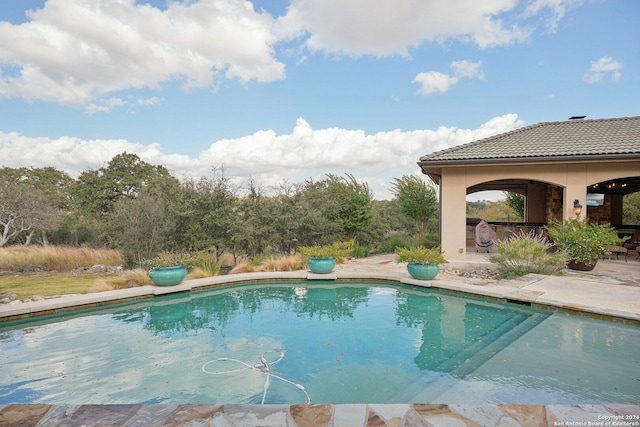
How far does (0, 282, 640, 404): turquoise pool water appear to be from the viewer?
372 cm

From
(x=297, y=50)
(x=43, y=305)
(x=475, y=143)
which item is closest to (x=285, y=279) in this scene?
(x=43, y=305)

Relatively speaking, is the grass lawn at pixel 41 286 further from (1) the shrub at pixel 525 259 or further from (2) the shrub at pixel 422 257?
(1) the shrub at pixel 525 259

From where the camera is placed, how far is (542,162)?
33.6 ft

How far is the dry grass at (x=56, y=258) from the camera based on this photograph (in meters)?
11.7

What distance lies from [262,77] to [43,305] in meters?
10.8

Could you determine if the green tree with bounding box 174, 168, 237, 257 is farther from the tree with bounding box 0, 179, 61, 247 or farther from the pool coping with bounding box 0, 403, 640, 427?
the pool coping with bounding box 0, 403, 640, 427

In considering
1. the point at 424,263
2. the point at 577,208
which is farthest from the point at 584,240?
the point at 424,263

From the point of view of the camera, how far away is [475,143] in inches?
477

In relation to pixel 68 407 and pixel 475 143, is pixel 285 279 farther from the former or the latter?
pixel 475 143

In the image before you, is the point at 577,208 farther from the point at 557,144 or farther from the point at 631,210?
the point at 631,210

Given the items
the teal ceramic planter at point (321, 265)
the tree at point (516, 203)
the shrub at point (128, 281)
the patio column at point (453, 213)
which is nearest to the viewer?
the shrub at point (128, 281)

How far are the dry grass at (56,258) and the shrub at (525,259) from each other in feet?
Answer: 41.1

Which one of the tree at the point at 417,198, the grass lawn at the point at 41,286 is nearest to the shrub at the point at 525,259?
the tree at the point at 417,198

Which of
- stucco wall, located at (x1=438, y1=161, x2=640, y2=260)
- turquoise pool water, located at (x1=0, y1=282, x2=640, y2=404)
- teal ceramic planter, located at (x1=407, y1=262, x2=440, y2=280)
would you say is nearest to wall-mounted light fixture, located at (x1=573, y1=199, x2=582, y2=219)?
stucco wall, located at (x1=438, y1=161, x2=640, y2=260)
